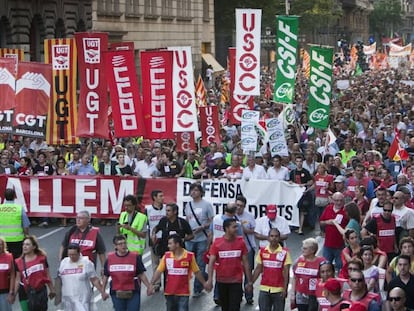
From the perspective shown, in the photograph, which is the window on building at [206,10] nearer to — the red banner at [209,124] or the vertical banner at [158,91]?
the red banner at [209,124]

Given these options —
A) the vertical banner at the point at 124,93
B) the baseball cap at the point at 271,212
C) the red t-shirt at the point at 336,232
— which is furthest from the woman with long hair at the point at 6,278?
the vertical banner at the point at 124,93

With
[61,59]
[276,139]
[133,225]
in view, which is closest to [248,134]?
[276,139]

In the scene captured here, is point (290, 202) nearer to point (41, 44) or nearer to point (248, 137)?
point (248, 137)

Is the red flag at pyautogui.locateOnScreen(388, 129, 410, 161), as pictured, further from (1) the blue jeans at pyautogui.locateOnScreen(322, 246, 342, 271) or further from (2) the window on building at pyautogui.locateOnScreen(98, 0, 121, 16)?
(2) the window on building at pyautogui.locateOnScreen(98, 0, 121, 16)

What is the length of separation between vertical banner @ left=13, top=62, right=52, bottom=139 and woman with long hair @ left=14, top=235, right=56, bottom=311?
8.36 metres

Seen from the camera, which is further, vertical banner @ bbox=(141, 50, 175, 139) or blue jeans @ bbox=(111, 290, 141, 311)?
vertical banner @ bbox=(141, 50, 175, 139)

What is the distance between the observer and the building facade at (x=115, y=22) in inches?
1457

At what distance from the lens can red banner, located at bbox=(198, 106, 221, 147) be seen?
24375mm

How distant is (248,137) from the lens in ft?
72.7

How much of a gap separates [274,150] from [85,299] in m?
10.0

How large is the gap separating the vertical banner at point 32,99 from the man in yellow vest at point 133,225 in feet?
21.9

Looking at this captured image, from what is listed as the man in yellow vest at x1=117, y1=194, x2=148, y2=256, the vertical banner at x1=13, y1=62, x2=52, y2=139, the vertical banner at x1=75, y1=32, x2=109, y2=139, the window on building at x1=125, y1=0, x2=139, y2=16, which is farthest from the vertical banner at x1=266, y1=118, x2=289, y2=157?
the window on building at x1=125, y1=0, x2=139, y2=16

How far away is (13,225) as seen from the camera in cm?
1431

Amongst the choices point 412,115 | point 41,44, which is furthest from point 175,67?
point 41,44
